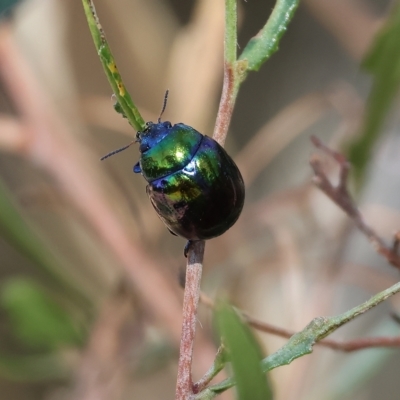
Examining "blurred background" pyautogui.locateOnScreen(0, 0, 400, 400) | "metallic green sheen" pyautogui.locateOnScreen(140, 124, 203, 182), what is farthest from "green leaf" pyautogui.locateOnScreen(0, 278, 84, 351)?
"metallic green sheen" pyautogui.locateOnScreen(140, 124, 203, 182)

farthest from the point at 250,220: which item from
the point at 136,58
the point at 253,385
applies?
the point at 253,385

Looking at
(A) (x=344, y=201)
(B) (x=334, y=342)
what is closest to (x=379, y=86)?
(A) (x=344, y=201)

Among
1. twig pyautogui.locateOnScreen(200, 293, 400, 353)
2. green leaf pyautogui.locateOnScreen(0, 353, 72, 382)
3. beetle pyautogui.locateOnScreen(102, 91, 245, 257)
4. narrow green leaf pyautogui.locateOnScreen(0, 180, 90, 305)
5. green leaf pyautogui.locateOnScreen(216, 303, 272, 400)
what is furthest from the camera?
green leaf pyautogui.locateOnScreen(0, 353, 72, 382)

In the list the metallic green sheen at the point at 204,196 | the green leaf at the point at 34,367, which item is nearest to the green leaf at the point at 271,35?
the metallic green sheen at the point at 204,196

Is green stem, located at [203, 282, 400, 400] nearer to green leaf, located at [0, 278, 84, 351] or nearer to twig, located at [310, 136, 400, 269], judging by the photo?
twig, located at [310, 136, 400, 269]

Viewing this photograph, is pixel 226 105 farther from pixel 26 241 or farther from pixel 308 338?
pixel 26 241

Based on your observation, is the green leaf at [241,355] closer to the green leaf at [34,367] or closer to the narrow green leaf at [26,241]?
the narrow green leaf at [26,241]
